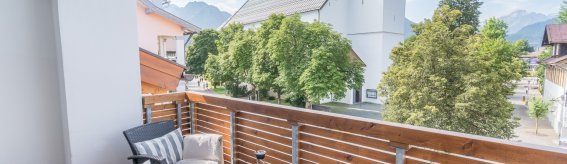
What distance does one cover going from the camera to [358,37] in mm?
21562

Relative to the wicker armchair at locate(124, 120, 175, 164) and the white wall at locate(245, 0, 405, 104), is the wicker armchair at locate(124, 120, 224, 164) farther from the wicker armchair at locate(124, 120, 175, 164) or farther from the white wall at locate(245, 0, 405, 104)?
the white wall at locate(245, 0, 405, 104)

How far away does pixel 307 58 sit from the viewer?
1498cm

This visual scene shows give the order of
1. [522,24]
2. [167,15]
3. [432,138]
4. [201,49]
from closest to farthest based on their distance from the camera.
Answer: [432,138] → [167,15] → [522,24] → [201,49]

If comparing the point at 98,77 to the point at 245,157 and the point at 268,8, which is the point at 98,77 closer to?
the point at 245,157

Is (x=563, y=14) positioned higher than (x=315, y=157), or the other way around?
(x=563, y=14)

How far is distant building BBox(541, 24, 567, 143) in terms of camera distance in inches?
444

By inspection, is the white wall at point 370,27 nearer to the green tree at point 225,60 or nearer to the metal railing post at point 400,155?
the green tree at point 225,60

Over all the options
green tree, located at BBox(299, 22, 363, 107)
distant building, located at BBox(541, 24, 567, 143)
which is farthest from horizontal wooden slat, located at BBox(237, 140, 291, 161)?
distant building, located at BBox(541, 24, 567, 143)

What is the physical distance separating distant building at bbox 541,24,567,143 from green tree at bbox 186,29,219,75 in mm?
19033

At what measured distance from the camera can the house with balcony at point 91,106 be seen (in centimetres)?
211

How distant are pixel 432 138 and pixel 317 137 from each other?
2.62ft

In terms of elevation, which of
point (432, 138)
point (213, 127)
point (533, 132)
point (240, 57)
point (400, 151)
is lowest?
point (533, 132)

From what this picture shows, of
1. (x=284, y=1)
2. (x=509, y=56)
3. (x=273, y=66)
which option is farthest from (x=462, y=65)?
(x=284, y=1)

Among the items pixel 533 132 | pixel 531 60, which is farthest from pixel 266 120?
pixel 531 60
